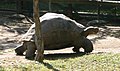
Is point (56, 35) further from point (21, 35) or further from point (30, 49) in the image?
point (21, 35)

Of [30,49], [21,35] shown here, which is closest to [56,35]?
[30,49]

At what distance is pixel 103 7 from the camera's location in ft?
70.7

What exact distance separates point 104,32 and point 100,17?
398cm

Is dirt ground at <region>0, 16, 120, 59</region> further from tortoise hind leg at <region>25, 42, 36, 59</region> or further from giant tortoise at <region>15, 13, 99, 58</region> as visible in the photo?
giant tortoise at <region>15, 13, 99, 58</region>

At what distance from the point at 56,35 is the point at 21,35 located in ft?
18.8

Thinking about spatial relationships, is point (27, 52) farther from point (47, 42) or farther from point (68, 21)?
point (68, 21)

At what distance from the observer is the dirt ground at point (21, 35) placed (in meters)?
12.4

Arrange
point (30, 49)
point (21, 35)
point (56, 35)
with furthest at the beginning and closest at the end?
1. point (21, 35)
2. point (56, 35)
3. point (30, 49)

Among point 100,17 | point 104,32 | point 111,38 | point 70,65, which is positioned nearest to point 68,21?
point 70,65

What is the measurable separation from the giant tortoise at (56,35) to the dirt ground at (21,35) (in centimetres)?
54

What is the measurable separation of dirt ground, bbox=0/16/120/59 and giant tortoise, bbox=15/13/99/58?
0.54 metres

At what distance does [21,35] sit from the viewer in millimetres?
15953

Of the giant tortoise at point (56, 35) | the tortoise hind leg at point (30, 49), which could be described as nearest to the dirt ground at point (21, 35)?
the tortoise hind leg at point (30, 49)

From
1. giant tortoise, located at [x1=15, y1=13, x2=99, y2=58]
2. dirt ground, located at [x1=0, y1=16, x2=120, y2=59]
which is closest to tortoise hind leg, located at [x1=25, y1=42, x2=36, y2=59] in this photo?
giant tortoise, located at [x1=15, y1=13, x2=99, y2=58]
